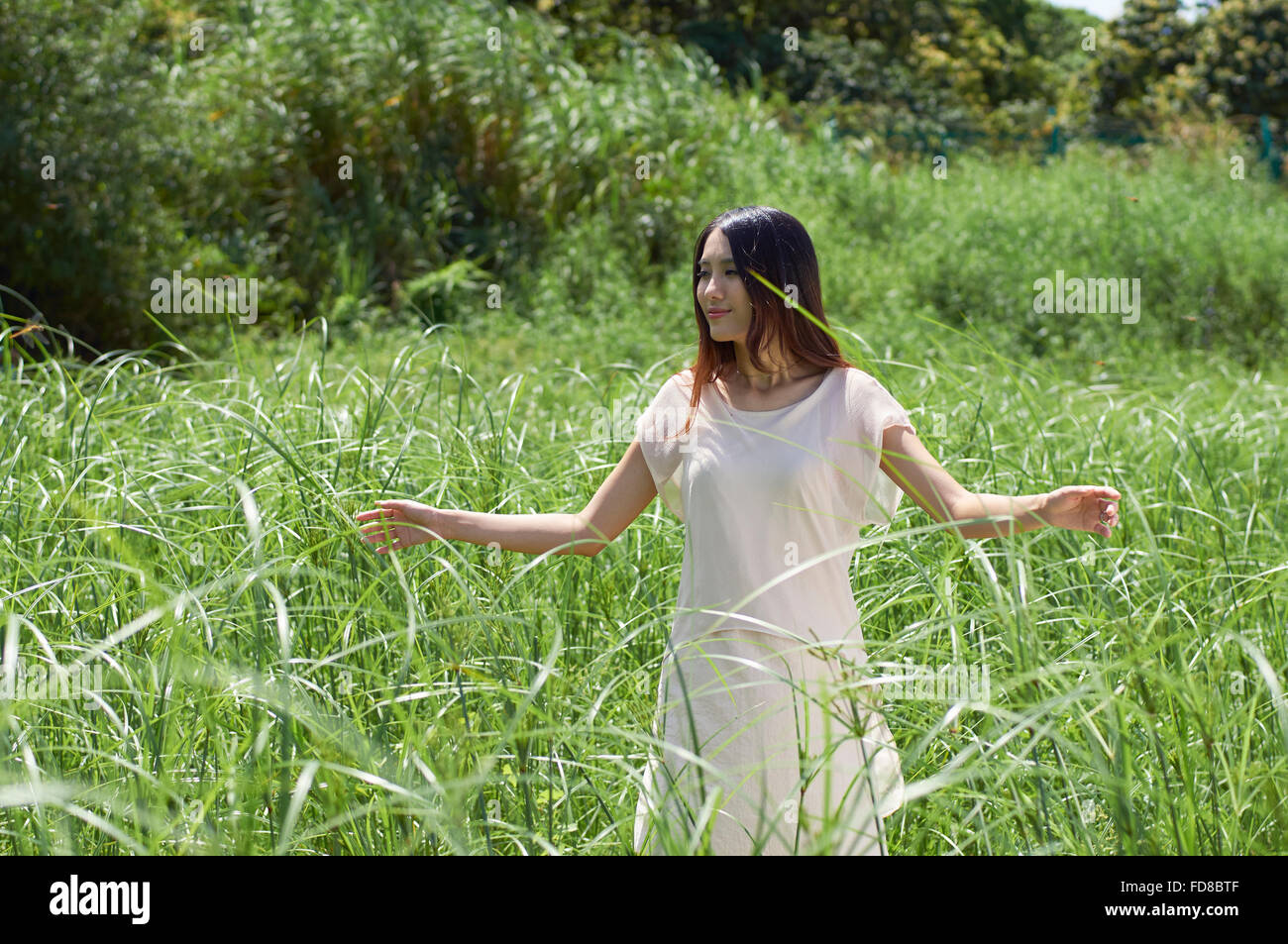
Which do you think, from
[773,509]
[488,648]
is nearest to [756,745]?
[773,509]

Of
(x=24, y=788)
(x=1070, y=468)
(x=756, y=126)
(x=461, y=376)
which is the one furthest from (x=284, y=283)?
(x=24, y=788)

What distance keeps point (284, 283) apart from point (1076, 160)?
324 inches

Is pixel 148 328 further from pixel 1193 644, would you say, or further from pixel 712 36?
pixel 712 36

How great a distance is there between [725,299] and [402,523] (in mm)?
673

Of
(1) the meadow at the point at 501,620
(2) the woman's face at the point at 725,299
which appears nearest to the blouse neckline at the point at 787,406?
(2) the woman's face at the point at 725,299

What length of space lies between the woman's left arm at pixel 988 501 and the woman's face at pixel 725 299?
30 cm

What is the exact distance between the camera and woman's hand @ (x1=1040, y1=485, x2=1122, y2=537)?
1.70 m

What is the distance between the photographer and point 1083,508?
174 cm

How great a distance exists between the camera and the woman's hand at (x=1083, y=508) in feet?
5.58

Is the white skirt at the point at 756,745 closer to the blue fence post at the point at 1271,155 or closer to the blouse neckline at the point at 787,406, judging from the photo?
the blouse neckline at the point at 787,406

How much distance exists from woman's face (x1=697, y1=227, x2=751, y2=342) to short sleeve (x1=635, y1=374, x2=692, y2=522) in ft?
0.47

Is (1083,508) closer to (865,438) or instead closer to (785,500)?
(865,438)

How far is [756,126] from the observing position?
970cm

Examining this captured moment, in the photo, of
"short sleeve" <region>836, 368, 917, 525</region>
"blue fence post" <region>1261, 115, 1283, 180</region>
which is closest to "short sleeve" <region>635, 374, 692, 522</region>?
"short sleeve" <region>836, 368, 917, 525</region>
